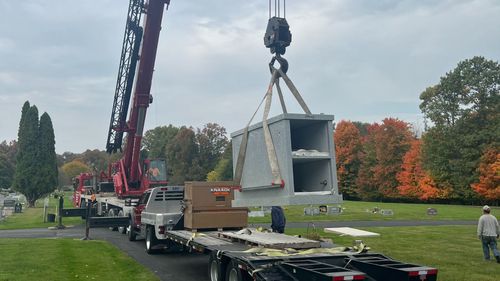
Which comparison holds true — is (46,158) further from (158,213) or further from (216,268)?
(216,268)

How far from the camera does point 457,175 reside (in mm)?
49500

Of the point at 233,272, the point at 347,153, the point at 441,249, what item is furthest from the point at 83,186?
the point at 347,153

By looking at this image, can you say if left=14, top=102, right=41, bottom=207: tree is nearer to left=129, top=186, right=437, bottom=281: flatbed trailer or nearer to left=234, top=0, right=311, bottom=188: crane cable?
left=129, top=186, right=437, bottom=281: flatbed trailer

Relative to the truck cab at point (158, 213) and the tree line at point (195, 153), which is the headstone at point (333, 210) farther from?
the tree line at point (195, 153)

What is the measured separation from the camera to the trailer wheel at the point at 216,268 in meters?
8.56

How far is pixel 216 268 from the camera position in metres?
9.01

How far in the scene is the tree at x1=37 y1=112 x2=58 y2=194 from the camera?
46.6m

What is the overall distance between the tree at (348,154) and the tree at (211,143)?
25978 millimetres

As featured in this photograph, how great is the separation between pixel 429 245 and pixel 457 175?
118 feet

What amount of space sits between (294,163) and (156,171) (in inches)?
610

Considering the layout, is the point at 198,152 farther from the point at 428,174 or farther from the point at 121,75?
the point at 121,75

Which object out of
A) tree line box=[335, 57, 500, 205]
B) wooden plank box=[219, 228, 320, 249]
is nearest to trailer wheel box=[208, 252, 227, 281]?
wooden plank box=[219, 228, 320, 249]

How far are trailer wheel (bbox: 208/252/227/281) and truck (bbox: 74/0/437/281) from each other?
2 centimetres

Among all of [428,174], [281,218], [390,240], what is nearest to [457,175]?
[428,174]
